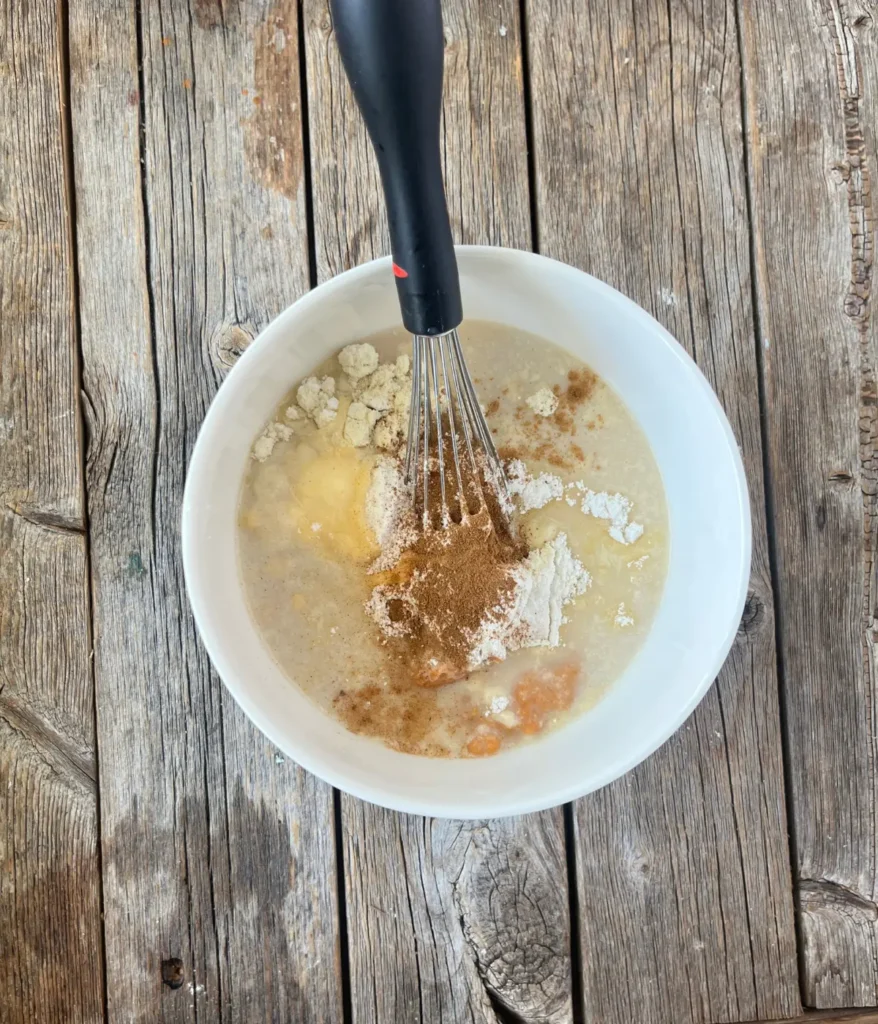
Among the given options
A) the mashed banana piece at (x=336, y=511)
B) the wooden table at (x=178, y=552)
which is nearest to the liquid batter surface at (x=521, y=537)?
the mashed banana piece at (x=336, y=511)

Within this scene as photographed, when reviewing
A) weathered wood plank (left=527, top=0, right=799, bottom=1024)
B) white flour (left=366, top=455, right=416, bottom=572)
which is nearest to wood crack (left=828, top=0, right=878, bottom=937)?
weathered wood plank (left=527, top=0, right=799, bottom=1024)

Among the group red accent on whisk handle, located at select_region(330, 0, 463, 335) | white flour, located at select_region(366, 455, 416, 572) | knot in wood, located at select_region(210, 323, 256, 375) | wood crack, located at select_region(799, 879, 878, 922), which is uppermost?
knot in wood, located at select_region(210, 323, 256, 375)

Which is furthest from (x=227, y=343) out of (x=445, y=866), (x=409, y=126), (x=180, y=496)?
(x=445, y=866)

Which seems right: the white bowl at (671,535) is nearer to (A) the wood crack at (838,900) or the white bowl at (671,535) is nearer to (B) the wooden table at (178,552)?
(B) the wooden table at (178,552)

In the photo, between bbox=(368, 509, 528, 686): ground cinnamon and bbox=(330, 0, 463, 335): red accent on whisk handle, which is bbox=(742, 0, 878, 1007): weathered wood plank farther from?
bbox=(330, 0, 463, 335): red accent on whisk handle

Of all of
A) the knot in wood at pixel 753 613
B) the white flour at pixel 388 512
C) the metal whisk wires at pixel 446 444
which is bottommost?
the knot in wood at pixel 753 613

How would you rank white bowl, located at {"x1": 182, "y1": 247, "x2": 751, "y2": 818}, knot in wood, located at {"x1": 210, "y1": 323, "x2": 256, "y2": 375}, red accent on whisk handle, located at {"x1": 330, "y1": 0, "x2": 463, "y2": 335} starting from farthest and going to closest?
1. knot in wood, located at {"x1": 210, "y1": 323, "x2": 256, "y2": 375}
2. white bowl, located at {"x1": 182, "y1": 247, "x2": 751, "y2": 818}
3. red accent on whisk handle, located at {"x1": 330, "y1": 0, "x2": 463, "y2": 335}

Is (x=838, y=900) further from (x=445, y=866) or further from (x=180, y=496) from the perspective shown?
(x=180, y=496)
